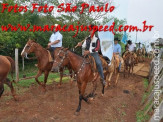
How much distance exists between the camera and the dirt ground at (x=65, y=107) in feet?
15.4

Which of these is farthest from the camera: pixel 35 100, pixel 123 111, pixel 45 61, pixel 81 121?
pixel 45 61

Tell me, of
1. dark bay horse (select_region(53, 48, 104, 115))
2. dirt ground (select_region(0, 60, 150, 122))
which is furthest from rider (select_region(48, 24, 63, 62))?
dirt ground (select_region(0, 60, 150, 122))

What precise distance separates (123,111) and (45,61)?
4111 millimetres

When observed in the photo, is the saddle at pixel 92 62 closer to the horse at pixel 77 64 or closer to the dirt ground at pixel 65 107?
the horse at pixel 77 64

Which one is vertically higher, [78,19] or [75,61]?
[78,19]

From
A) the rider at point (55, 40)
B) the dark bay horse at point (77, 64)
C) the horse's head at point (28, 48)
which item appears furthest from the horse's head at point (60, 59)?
the horse's head at point (28, 48)

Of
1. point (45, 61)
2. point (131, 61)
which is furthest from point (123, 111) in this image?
point (131, 61)

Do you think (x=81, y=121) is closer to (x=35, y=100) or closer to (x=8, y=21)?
(x=35, y=100)

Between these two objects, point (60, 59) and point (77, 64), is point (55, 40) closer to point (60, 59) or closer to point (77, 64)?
point (60, 59)

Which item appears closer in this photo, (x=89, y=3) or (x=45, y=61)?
(x=45, y=61)

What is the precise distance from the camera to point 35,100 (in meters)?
6.05

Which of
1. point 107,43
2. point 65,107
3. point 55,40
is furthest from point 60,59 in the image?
point 107,43

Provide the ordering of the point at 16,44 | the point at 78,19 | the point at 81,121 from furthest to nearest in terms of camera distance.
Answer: the point at 78,19 → the point at 16,44 → the point at 81,121

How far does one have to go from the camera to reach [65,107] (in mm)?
5469
